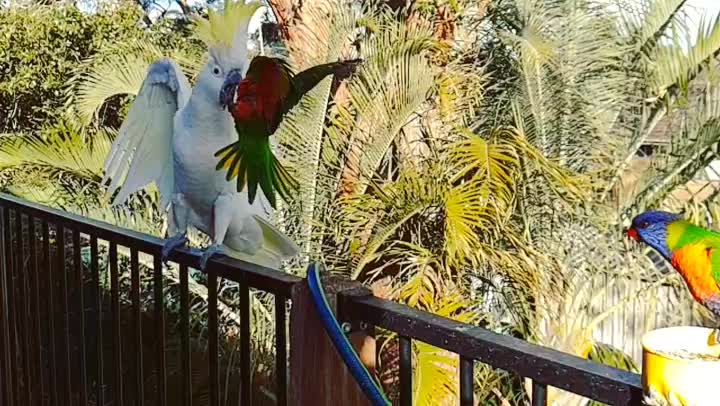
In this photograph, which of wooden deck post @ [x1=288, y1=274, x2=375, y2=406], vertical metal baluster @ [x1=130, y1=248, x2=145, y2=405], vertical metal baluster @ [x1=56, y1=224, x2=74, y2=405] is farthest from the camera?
vertical metal baluster @ [x1=56, y1=224, x2=74, y2=405]

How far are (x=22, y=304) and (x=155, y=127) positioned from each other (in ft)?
2.63

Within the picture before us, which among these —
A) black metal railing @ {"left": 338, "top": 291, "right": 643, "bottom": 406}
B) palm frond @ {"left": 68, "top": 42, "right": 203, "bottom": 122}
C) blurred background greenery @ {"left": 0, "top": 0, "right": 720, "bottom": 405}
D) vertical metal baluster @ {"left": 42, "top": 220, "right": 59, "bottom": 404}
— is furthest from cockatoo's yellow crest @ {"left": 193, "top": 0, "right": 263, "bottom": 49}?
palm frond @ {"left": 68, "top": 42, "right": 203, "bottom": 122}

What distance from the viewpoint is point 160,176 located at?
1730 mm

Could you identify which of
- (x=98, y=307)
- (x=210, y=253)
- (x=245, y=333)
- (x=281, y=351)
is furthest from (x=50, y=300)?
(x=281, y=351)

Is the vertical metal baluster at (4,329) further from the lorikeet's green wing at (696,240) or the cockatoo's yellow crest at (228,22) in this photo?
the lorikeet's green wing at (696,240)

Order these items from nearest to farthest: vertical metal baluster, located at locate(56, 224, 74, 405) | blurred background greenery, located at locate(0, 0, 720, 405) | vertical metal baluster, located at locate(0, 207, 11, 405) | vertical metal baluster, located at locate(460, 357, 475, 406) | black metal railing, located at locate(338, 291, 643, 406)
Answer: black metal railing, located at locate(338, 291, 643, 406) < vertical metal baluster, located at locate(460, 357, 475, 406) < vertical metal baluster, located at locate(56, 224, 74, 405) < vertical metal baluster, located at locate(0, 207, 11, 405) < blurred background greenery, located at locate(0, 0, 720, 405)

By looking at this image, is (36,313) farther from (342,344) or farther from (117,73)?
(117,73)

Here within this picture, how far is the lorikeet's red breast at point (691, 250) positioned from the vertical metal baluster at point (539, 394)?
21 centimetres

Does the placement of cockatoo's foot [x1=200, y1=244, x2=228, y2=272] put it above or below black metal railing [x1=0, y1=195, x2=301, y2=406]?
above

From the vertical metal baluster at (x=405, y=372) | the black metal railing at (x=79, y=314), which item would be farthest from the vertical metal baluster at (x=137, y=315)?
the vertical metal baluster at (x=405, y=372)

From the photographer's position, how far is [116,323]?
1.72m

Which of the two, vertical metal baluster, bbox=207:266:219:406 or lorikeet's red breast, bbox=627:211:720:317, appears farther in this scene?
vertical metal baluster, bbox=207:266:219:406

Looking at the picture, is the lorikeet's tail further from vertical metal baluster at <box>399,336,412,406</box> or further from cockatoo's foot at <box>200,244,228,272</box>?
vertical metal baluster at <box>399,336,412,406</box>

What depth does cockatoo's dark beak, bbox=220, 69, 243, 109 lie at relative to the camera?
4.76ft
